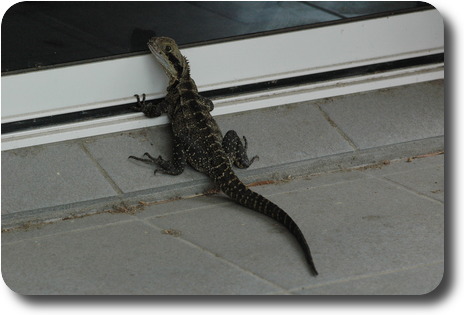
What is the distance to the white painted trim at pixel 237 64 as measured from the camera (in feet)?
22.7

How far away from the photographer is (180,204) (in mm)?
6520

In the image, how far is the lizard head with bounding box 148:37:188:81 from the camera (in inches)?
275

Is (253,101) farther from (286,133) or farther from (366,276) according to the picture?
(366,276)

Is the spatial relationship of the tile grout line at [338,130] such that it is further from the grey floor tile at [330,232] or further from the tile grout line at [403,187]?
the grey floor tile at [330,232]

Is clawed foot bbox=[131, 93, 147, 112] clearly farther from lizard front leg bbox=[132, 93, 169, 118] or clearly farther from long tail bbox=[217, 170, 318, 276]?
long tail bbox=[217, 170, 318, 276]

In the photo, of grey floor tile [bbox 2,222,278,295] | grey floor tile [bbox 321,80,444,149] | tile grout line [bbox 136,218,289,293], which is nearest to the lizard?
tile grout line [bbox 136,218,289,293]

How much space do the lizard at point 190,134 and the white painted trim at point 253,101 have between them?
0.26 meters

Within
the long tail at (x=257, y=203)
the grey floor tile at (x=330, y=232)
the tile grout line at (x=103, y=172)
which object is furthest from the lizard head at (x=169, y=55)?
the grey floor tile at (x=330, y=232)

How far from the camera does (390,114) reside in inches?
298

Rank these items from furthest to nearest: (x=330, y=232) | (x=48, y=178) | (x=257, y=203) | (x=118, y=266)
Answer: (x=48, y=178) < (x=257, y=203) < (x=330, y=232) < (x=118, y=266)

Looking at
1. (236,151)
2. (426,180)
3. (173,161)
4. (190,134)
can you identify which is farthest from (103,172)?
(426,180)

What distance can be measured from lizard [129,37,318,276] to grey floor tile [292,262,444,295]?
4.68ft

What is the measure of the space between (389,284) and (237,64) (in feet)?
9.93

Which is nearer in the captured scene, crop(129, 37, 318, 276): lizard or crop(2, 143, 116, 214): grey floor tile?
crop(2, 143, 116, 214): grey floor tile
